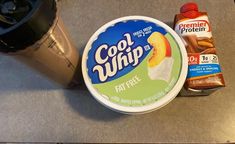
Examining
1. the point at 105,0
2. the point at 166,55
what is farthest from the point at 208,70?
the point at 105,0

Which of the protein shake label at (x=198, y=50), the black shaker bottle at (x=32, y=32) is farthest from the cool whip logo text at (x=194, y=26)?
the black shaker bottle at (x=32, y=32)

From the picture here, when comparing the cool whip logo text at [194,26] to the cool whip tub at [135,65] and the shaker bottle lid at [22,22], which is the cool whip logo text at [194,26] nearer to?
the cool whip tub at [135,65]

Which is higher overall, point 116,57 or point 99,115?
point 116,57

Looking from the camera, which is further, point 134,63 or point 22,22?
point 134,63

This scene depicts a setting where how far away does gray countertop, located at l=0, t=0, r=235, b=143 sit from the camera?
45 cm

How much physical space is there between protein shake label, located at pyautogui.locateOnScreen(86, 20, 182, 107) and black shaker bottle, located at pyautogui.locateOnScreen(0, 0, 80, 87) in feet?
0.29

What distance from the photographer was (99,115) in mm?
472

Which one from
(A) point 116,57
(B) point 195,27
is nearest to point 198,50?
(B) point 195,27

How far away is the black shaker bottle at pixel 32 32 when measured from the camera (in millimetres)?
287

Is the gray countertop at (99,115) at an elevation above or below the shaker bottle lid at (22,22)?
below

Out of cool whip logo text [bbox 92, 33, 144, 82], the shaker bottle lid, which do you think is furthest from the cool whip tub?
the shaker bottle lid

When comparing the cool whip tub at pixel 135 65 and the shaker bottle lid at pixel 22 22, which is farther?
the cool whip tub at pixel 135 65

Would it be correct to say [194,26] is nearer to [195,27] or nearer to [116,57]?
[195,27]

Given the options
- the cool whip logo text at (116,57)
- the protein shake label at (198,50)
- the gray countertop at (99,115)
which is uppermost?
the protein shake label at (198,50)
